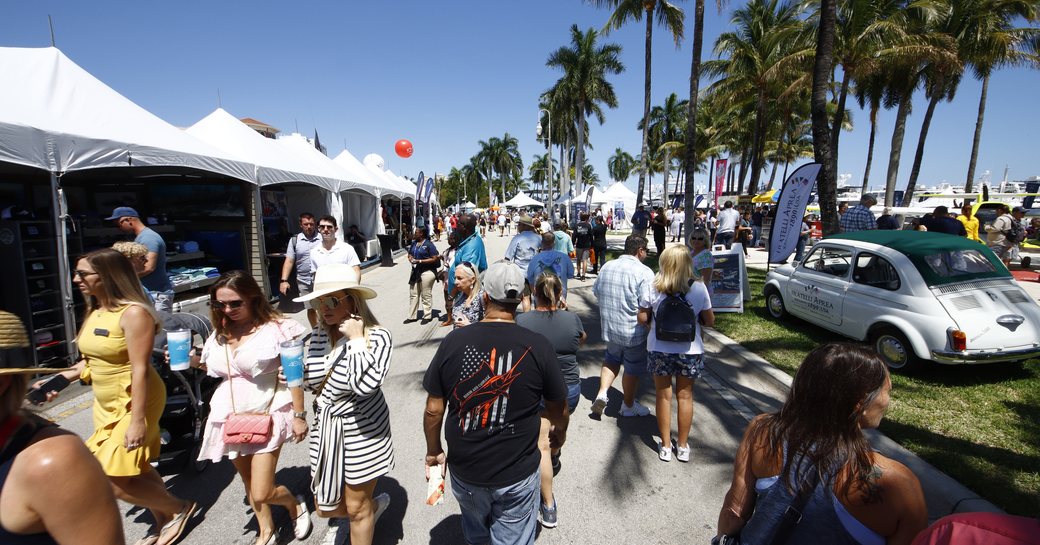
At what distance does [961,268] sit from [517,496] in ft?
19.7

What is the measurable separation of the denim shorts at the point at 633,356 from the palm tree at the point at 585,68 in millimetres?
29028

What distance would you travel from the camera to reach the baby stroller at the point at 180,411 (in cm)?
337

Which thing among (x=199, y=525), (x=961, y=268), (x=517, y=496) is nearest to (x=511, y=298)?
(x=517, y=496)

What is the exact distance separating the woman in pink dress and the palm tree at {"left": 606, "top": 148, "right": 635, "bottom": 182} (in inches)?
3258

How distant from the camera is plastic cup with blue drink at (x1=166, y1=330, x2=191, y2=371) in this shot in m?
2.56

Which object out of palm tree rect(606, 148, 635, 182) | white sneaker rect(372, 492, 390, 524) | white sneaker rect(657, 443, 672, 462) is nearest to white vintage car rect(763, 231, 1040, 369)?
white sneaker rect(657, 443, 672, 462)

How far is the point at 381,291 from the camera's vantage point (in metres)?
11.4

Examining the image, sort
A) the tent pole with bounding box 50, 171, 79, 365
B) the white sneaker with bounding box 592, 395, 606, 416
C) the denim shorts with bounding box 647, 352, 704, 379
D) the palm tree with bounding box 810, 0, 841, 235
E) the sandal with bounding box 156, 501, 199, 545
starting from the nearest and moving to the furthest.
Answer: the sandal with bounding box 156, 501, 199, 545
the denim shorts with bounding box 647, 352, 704, 379
the white sneaker with bounding box 592, 395, 606, 416
the tent pole with bounding box 50, 171, 79, 365
the palm tree with bounding box 810, 0, 841, 235

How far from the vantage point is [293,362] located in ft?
7.46

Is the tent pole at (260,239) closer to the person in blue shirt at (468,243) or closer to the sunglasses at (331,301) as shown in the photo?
the person in blue shirt at (468,243)

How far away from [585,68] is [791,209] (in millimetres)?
26838

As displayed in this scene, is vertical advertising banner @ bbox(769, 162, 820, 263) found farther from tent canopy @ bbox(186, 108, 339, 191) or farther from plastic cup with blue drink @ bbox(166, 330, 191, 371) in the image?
tent canopy @ bbox(186, 108, 339, 191)

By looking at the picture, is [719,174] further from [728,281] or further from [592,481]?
[592,481]

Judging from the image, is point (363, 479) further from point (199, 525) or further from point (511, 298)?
point (199, 525)
